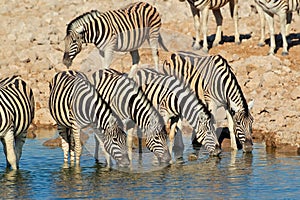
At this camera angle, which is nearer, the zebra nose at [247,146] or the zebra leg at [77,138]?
the zebra leg at [77,138]

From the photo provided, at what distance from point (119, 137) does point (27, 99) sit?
1523 millimetres

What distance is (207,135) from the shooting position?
14141 mm

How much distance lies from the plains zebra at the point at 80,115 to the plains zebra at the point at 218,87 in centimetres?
179

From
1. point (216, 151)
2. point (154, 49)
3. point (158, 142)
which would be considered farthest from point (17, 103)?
point (154, 49)

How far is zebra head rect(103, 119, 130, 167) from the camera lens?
13.2 metres

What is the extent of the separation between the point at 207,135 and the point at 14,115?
2918mm

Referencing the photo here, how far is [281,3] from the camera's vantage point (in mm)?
19719

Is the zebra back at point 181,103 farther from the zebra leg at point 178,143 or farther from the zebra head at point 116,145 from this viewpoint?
the zebra head at point 116,145

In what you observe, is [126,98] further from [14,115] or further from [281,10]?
[281,10]

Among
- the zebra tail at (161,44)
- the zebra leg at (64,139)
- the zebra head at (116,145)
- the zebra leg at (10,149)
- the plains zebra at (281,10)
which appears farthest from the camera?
the plains zebra at (281,10)

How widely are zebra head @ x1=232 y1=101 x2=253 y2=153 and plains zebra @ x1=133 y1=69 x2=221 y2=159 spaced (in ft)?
1.68

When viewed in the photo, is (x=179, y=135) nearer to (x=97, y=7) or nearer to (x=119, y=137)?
(x=119, y=137)

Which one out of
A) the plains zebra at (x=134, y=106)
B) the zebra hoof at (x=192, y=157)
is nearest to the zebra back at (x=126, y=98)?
the plains zebra at (x=134, y=106)

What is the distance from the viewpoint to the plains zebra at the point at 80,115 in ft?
43.6
